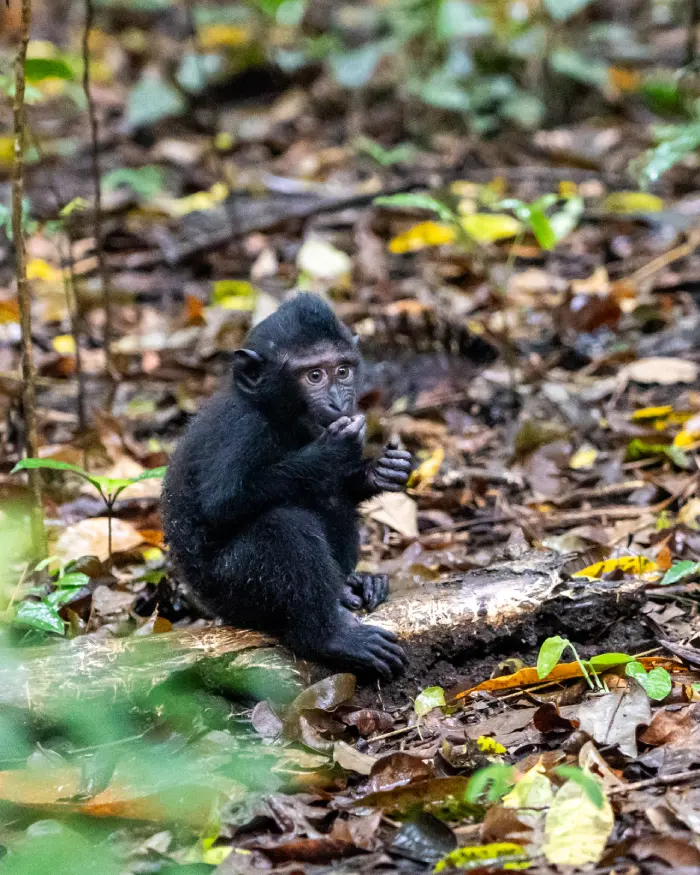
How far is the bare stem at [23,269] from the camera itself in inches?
220

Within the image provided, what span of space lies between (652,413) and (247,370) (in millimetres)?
3347

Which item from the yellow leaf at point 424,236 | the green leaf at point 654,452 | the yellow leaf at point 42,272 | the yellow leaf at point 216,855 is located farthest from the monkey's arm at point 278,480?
the yellow leaf at point 42,272

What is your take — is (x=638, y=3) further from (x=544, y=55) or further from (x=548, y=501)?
(x=548, y=501)

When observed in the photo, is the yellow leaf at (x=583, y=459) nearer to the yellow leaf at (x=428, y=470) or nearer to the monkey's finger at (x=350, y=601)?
the yellow leaf at (x=428, y=470)

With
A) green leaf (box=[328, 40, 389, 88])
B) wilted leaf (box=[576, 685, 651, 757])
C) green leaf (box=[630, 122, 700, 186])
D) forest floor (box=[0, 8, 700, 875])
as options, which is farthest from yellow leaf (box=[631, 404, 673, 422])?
green leaf (box=[328, 40, 389, 88])

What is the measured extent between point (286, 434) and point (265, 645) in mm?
1160

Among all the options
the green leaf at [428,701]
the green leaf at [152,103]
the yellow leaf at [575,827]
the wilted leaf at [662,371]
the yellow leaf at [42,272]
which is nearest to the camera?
the yellow leaf at [575,827]

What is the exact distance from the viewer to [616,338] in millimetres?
9586

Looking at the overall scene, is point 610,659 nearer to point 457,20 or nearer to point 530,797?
point 530,797

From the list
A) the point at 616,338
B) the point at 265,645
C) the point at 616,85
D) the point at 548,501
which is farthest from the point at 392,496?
the point at 616,85

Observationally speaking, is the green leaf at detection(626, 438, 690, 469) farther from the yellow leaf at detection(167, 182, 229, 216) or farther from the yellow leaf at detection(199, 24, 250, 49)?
the yellow leaf at detection(199, 24, 250, 49)

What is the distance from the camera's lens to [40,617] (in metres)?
5.31

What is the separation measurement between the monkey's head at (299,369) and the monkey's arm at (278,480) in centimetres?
25

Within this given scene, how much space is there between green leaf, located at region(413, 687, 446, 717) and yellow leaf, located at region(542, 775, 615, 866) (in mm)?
1184
